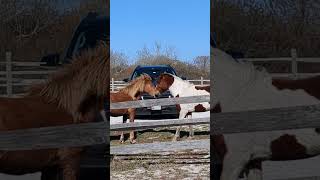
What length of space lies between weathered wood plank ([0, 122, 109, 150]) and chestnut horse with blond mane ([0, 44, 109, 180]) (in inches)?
1.5

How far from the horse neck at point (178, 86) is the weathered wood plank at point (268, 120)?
17.2 feet

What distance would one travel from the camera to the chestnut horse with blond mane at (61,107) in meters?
3.31

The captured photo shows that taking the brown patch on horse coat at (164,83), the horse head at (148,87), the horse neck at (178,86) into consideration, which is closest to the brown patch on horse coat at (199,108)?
the horse neck at (178,86)

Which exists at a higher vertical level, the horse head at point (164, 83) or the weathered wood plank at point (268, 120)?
the horse head at point (164, 83)

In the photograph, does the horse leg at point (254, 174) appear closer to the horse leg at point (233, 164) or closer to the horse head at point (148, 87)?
the horse leg at point (233, 164)

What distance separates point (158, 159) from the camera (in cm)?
700

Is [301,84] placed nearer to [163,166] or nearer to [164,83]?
[163,166]

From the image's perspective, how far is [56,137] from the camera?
3379mm

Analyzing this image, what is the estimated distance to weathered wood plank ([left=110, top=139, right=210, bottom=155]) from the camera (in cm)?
726

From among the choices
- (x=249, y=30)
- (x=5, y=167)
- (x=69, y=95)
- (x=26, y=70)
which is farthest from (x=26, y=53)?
(x=249, y=30)

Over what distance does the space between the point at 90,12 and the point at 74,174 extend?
1228 millimetres

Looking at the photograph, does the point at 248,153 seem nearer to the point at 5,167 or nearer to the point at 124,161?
the point at 5,167

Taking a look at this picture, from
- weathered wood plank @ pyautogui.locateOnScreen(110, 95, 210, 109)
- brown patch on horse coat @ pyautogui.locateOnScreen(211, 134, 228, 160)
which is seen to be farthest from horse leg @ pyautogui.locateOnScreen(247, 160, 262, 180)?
weathered wood plank @ pyautogui.locateOnScreen(110, 95, 210, 109)

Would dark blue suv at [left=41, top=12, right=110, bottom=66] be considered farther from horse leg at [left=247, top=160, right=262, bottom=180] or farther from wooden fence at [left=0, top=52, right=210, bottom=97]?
horse leg at [left=247, top=160, right=262, bottom=180]
